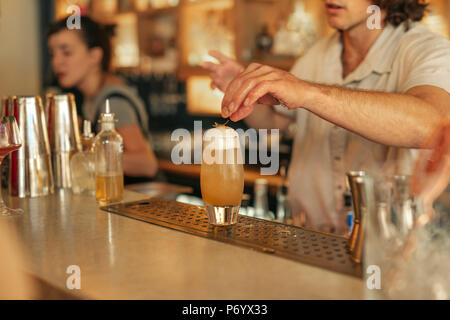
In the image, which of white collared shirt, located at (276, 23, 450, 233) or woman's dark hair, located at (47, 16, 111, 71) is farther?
woman's dark hair, located at (47, 16, 111, 71)

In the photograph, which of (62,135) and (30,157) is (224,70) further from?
(30,157)

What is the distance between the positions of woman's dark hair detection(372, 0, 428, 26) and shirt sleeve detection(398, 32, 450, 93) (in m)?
0.13

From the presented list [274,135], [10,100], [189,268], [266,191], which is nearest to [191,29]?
[274,135]

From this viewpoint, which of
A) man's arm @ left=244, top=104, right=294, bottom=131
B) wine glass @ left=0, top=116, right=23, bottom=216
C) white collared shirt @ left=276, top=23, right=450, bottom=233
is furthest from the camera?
man's arm @ left=244, top=104, right=294, bottom=131

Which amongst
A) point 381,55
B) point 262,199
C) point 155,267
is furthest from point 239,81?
point 262,199

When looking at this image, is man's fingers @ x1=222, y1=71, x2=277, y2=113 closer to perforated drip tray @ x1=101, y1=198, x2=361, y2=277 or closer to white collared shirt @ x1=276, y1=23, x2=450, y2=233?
perforated drip tray @ x1=101, y1=198, x2=361, y2=277

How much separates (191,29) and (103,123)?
2.52 meters

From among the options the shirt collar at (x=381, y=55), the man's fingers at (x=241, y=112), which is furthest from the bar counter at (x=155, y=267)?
the shirt collar at (x=381, y=55)

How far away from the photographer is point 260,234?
1179mm

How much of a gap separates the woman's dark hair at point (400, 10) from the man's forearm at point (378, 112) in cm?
56

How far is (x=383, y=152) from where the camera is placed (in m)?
1.83

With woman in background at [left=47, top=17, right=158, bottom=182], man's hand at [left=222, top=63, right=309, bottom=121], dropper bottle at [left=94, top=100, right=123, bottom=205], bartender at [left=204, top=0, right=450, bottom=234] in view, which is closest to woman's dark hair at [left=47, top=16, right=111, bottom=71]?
woman in background at [left=47, top=17, right=158, bottom=182]

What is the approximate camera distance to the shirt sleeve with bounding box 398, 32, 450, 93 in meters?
1.50

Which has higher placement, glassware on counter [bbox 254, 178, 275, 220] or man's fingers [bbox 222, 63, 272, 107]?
man's fingers [bbox 222, 63, 272, 107]
